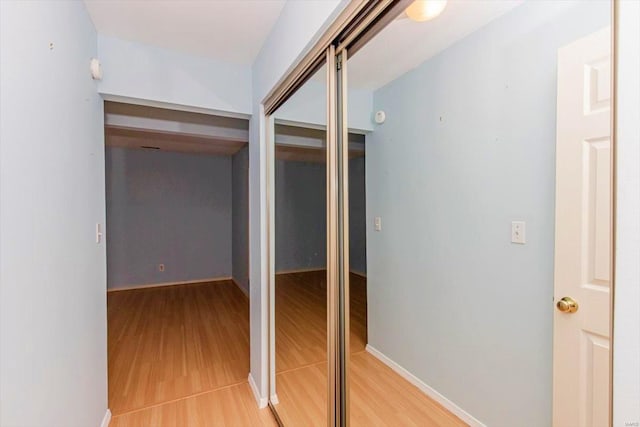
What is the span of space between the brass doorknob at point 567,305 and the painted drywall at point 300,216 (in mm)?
848

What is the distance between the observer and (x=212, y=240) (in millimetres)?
5527

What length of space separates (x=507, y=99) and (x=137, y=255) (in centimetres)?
570

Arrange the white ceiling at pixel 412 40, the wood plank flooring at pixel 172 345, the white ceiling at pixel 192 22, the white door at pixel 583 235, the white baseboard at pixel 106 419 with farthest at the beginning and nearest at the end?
the wood plank flooring at pixel 172 345, the white baseboard at pixel 106 419, the white ceiling at pixel 192 22, the white ceiling at pixel 412 40, the white door at pixel 583 235

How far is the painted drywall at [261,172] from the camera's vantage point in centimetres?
151

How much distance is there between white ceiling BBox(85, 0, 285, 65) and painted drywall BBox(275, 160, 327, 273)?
81cm

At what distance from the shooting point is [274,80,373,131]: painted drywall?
4.32 ft

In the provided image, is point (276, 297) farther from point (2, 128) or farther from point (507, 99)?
point (507, 99)

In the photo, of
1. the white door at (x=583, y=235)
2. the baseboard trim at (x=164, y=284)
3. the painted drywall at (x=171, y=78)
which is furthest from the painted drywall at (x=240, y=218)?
the white door at (x=583, y=235)

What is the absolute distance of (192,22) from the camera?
1641mm

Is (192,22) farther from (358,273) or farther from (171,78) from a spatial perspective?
(358,273)

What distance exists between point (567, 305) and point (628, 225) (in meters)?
0.48

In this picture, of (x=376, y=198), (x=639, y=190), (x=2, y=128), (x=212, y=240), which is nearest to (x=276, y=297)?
(x=376, y=198)

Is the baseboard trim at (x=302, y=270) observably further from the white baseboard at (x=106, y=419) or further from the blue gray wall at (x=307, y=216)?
the white baseboard at (x=106, y=419)

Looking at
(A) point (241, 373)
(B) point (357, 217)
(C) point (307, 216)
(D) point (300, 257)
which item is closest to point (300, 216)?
(C) point (307, 216)
